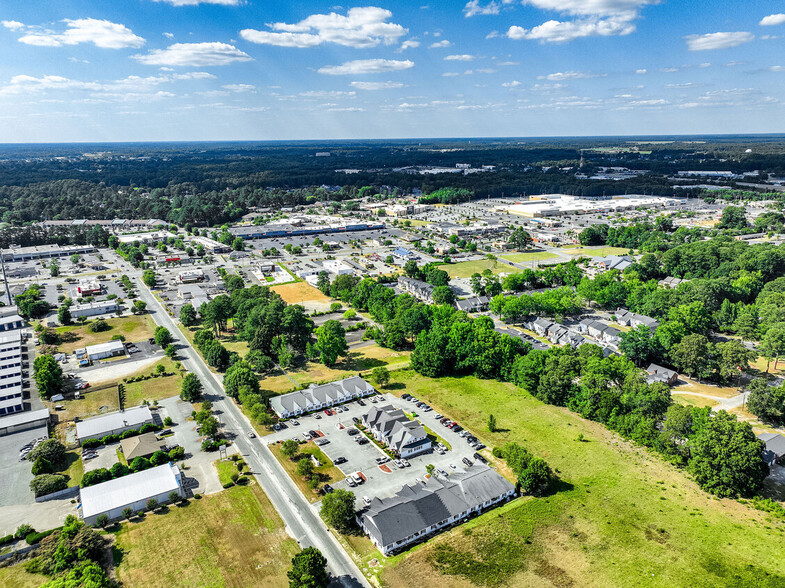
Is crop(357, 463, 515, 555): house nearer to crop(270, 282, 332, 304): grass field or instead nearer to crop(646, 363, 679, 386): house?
crop(646, 363, 679, 386): house

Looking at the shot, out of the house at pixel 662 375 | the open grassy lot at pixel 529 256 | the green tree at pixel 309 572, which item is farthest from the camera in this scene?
the open grassy lot at pixel 529 256

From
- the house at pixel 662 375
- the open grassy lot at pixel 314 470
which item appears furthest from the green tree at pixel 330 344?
the house at pixel 662 375

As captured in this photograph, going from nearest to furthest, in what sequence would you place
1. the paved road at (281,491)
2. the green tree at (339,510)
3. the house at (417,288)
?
the paved road at (281,491), the green tree at (339,510), the house at (417,288)

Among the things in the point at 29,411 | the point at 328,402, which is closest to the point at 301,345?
the point at 328,402

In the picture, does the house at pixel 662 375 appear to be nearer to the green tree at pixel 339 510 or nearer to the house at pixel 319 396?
the house at pixel 319 396

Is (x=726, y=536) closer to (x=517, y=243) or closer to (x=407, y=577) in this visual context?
(x=407, y=577)

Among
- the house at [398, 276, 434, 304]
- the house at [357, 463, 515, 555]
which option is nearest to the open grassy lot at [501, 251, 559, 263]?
the house at [398, 276, 434, 304]

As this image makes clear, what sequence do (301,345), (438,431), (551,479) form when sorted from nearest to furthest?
(551,479)
(438,431)
(301,345)
